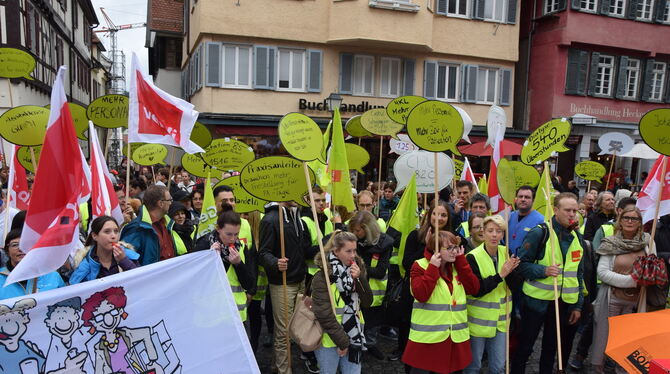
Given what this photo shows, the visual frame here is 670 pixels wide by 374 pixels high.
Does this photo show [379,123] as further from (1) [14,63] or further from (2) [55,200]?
(2) [55,200]

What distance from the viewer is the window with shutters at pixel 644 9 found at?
21.8m

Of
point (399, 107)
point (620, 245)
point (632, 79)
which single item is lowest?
point (620, 245)

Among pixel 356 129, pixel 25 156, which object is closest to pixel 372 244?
pixel 356 129

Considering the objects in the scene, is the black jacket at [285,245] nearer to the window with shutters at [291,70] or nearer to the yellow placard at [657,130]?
the yellow placard at [657,130]

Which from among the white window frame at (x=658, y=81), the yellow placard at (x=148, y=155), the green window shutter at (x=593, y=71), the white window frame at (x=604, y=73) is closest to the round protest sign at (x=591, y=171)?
the yellow placard at (x=148, y=155)

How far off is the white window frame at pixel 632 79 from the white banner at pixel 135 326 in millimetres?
23385

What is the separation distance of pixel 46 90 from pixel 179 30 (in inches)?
261

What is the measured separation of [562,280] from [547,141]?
1.54m

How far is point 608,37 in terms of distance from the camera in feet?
69.4

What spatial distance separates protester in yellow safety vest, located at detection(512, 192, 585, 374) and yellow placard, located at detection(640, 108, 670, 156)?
3.47 ft

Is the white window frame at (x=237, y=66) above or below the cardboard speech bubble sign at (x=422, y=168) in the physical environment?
above

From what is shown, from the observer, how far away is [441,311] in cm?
418

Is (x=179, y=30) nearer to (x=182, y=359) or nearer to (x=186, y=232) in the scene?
(x=186, y=232)

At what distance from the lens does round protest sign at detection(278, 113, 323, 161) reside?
187 inches
